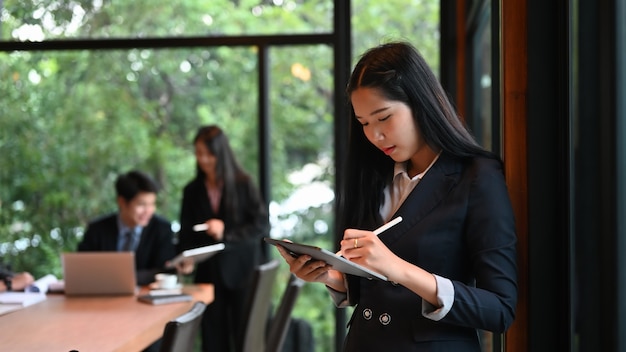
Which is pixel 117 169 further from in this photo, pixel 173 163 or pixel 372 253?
pixel 372 253

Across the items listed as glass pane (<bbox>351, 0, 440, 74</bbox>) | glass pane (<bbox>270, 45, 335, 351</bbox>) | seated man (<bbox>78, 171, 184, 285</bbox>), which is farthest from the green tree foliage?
seated man (<bbox>78, 171, 184, 285</bbox>)

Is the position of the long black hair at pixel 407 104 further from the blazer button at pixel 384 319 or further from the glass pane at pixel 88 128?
the glass pane at pixel 88 128

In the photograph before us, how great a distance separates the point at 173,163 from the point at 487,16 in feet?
9.12

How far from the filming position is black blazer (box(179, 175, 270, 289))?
5.12m

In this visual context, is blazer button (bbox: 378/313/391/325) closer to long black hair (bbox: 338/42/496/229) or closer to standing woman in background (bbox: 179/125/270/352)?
long black hair (bbox: 338/42/496/229)

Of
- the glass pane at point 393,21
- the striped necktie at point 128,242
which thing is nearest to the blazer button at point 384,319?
the striped necktie at point 128,242

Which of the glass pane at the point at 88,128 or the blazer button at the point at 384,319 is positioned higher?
the glass pane at the point at 88,128

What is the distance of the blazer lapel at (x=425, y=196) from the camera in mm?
2018

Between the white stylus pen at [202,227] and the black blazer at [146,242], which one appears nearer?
the black blazer at [146,242]

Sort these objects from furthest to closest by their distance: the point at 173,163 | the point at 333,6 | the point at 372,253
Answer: the point at 173,163, the point at 333,6, the point at 372,253

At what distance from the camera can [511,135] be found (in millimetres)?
2143

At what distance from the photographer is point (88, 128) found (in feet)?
19.1

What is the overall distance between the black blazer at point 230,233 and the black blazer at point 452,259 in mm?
3068

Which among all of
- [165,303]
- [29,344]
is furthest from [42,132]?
[29,344]
